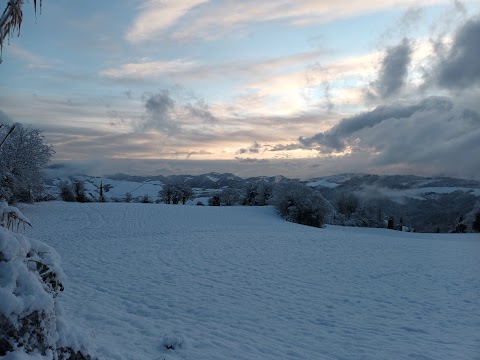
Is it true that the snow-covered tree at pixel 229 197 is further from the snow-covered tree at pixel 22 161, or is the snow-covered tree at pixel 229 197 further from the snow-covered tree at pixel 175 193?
the snow-covered tree at pixel 22 161

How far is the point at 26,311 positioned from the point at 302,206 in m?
41.3

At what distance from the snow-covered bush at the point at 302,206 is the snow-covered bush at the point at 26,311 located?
39933 millimetres

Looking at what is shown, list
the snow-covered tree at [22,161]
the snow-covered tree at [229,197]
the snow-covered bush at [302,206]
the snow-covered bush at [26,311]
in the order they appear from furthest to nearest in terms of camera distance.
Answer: the snow-covered tree at [229,197]
the snow-covered bush at [302,206]
the snow-covered tree at [22,161]
the snow-covered bush at [26,311]

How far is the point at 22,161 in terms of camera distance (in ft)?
92.5

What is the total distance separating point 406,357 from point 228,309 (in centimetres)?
451

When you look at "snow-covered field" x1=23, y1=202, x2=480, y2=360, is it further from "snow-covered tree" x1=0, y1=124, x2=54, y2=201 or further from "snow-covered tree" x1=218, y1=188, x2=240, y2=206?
"snow-covered tree" x1=218, y1=188, x2=240, y2=206

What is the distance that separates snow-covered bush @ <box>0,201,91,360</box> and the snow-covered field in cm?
133

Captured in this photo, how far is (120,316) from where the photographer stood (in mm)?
8602

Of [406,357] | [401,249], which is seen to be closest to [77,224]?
[401,249]

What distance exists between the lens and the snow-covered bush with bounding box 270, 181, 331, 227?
44.0 metres

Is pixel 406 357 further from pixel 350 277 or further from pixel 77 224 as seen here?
pixel 77 224

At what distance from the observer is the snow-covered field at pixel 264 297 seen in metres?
7.55

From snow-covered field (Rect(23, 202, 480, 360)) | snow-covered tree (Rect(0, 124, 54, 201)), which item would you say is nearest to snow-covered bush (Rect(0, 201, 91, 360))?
snow-covered field (Rect(23, 202, 480, 360))

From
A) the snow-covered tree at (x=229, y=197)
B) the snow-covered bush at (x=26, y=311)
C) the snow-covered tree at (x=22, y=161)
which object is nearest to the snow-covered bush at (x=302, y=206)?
the snow-covered tree at (x=22, y=161)
